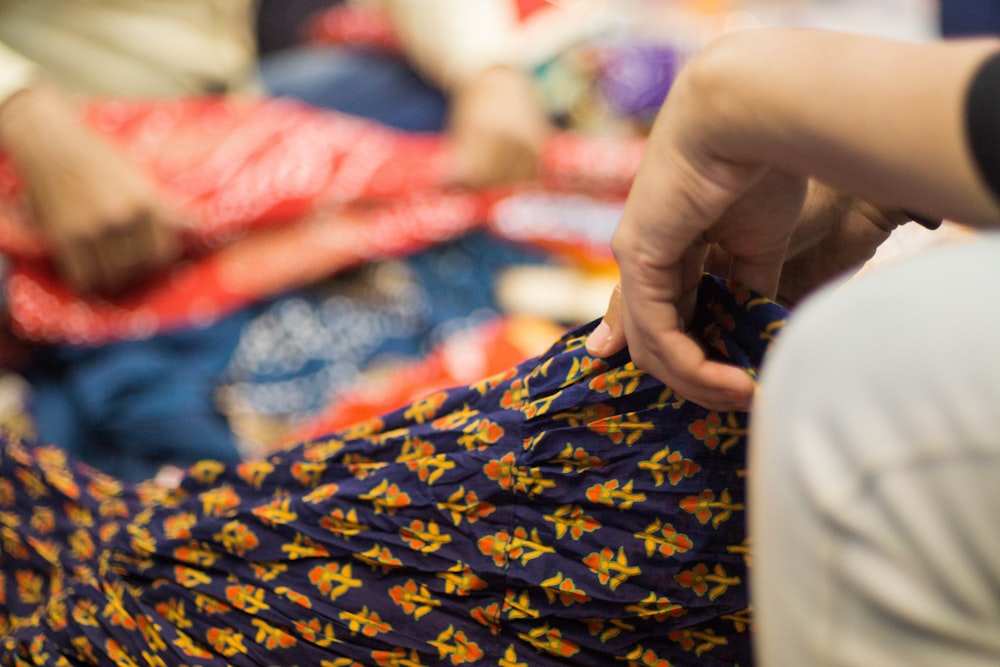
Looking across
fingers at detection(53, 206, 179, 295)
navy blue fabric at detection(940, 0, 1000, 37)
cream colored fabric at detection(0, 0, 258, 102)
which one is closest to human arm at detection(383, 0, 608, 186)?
cream colored fabric at detection(0, 0, 258, 102)

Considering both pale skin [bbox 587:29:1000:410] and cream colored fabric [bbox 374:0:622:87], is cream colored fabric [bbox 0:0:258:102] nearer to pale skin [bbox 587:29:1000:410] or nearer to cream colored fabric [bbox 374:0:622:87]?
cream colored fabric [bbox 374:0:622:87]

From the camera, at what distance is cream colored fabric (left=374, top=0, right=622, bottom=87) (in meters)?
1.33

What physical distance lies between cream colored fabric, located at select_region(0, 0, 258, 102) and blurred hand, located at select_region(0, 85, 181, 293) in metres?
→ 0.26

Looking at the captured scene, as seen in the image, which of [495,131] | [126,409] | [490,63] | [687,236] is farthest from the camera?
[490,63]

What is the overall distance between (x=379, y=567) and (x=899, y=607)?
10.6 inches

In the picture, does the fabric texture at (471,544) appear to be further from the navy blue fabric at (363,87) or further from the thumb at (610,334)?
the navy blue fabric at (363,87)

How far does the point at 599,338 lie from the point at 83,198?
2.15 feet

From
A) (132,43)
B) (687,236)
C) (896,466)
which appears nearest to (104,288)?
(132,43)

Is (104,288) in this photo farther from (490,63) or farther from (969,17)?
(969,17)

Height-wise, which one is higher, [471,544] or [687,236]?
[687,236]

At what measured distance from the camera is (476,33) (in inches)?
52.7

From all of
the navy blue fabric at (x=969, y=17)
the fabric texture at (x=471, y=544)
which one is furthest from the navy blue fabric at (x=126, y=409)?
the navy blue fabric at (x=969, y=17)

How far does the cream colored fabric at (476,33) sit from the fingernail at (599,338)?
3.19 feet

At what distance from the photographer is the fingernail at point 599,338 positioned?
40 cm
